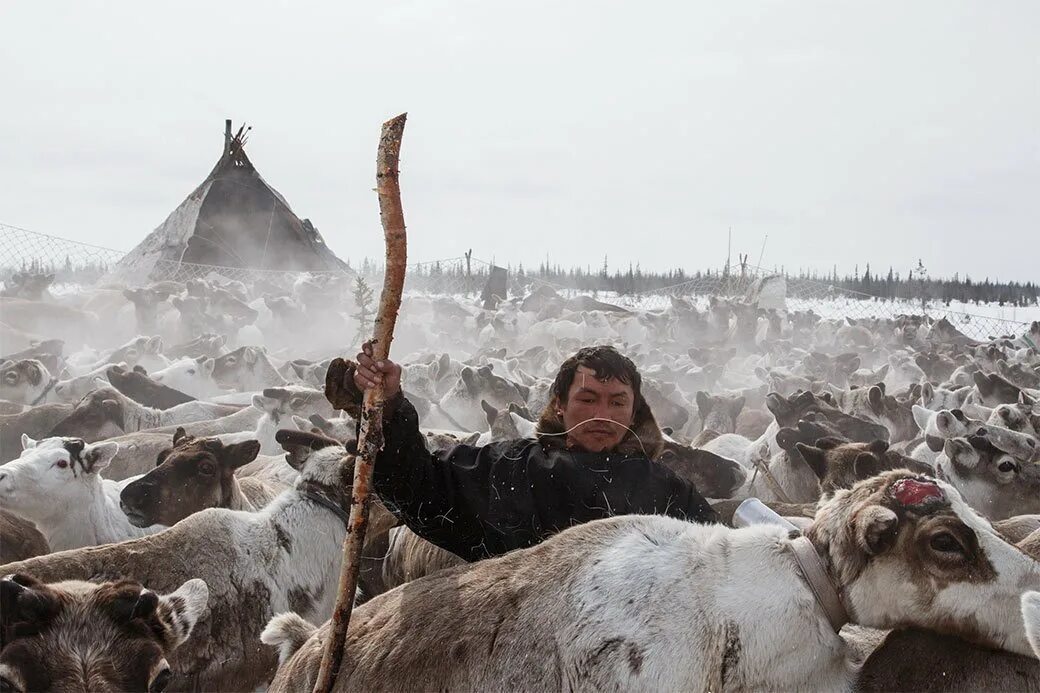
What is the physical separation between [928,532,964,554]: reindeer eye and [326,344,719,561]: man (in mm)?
922

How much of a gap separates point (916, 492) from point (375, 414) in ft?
5.44

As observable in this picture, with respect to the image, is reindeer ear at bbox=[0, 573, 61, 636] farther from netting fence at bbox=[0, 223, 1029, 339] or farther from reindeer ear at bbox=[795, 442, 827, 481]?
netting fence at bbox=[0, 223, 1029, 339]

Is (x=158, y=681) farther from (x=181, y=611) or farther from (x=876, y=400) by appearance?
(x=876, y=400)

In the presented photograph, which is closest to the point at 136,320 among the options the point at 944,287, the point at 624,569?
the point at 624,569

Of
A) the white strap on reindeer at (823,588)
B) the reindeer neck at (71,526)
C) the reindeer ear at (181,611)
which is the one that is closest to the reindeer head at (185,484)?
the reindeer neck at (71,526)

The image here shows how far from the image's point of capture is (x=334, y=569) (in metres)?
4.53

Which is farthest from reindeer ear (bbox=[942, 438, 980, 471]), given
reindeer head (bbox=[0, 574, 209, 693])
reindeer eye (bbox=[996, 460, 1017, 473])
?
reindeer head (bbox=[0, 574, 209, 693])

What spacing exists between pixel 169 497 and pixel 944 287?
53.3m

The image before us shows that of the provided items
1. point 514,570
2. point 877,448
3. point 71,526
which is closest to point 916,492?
point 514,570

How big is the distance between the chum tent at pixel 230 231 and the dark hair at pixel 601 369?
28886 mm

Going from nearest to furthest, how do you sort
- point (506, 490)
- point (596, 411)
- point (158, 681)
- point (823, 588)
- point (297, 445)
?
point (823, 588) < point (158, 681) < point (506, 490) < point (596, 411) < point (297, 445)

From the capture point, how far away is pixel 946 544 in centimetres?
252

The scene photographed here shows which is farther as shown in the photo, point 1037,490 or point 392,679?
point 1037,490

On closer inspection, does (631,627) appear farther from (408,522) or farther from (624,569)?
(408,522)
